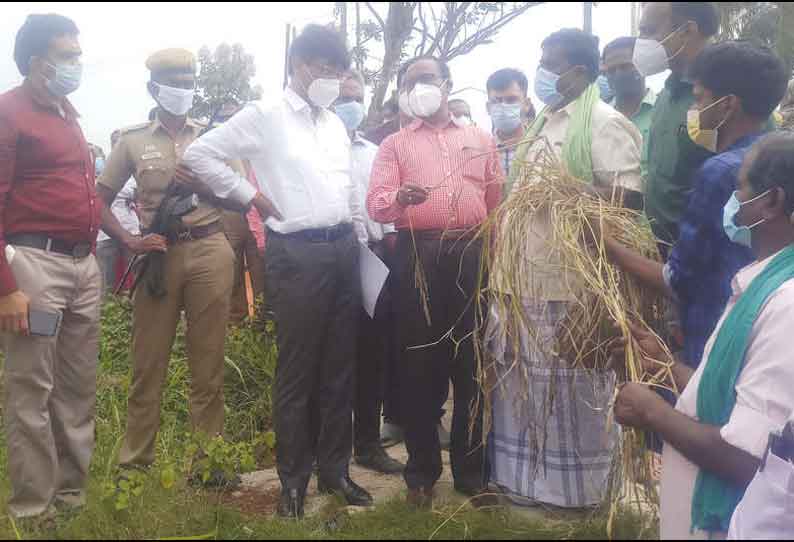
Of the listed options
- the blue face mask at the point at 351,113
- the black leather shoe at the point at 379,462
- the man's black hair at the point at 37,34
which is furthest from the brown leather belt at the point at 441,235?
the man's black hair at the point at 37,34

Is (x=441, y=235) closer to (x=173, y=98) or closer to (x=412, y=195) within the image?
(x=412, y=195)

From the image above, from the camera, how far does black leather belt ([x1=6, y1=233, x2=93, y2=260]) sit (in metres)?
2.94

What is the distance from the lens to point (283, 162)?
3148 mm

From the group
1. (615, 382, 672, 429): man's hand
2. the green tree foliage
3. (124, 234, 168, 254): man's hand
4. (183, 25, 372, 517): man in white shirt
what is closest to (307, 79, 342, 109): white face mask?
(183, 25, 372, 517): man in white shirt

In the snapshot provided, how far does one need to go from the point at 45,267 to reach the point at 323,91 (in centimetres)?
132

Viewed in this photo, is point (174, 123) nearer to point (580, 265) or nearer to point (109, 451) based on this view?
point (109, 451)

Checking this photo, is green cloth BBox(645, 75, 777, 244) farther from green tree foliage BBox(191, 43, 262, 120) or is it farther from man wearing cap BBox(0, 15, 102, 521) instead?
man wearing cap BBox(0, 15, 102, 521)

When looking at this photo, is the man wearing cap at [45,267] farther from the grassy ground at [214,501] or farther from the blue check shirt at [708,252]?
the blue check shirt at [708,252]

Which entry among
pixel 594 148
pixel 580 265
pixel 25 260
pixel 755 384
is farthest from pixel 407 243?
pixel 755 384

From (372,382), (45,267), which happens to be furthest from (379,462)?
(45,267)

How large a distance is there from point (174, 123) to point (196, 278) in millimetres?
816

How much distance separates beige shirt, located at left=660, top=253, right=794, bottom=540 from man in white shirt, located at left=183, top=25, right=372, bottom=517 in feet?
5.88

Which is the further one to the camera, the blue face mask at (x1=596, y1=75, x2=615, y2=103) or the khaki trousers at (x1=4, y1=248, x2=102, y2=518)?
the blue face mask at (x1=596, y1=75, x2=615, y2=103)

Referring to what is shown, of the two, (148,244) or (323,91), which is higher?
(323,91)
